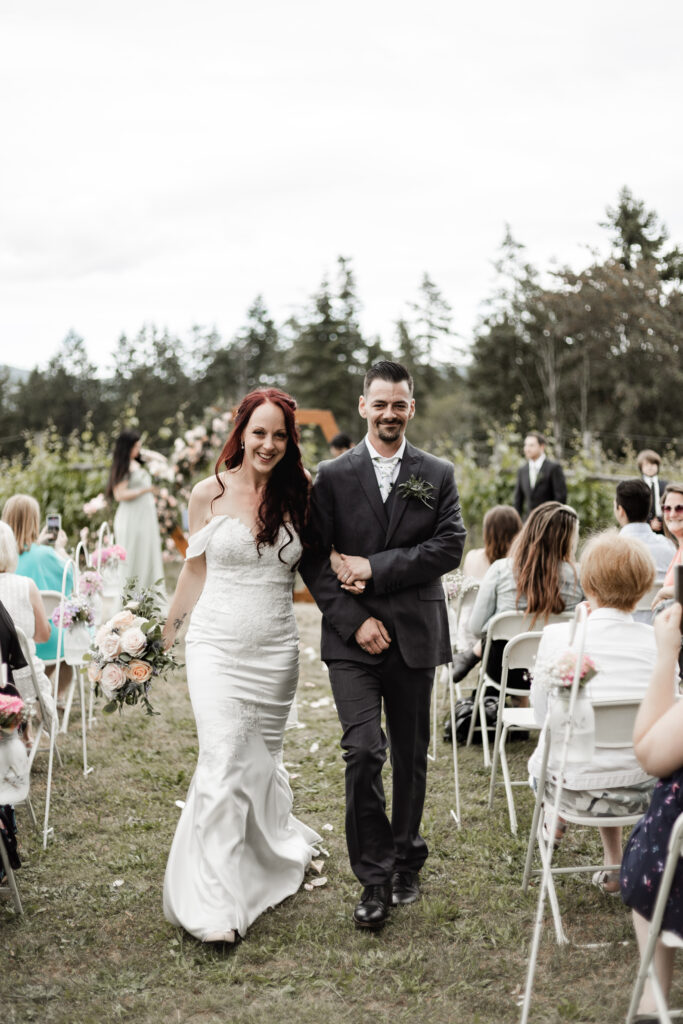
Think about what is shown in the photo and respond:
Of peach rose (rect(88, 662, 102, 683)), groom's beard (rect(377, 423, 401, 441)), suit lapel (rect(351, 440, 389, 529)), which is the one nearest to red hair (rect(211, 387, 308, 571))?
suit lapel (rect(351, 440, 389, 529))

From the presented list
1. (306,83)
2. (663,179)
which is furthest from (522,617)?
(663,179)

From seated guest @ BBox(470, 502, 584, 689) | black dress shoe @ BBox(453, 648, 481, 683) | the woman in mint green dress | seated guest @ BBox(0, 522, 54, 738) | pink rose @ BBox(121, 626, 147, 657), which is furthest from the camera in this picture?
the woman in mint green dress

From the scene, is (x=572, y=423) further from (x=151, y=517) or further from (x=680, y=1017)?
(x=680, y=1017)

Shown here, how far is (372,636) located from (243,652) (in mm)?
573

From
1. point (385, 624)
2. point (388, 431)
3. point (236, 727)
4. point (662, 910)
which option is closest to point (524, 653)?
point (385, 624)

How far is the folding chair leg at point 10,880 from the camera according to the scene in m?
3.65

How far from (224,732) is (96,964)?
970mm

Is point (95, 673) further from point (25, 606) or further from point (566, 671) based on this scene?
point (566, 671)

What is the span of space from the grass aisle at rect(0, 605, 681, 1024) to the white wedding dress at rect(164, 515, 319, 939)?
0.18m

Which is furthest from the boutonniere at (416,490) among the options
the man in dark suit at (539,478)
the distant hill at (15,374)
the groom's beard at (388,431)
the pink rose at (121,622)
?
the distant hill at (15,374)

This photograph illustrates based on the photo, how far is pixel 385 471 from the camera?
3936mm

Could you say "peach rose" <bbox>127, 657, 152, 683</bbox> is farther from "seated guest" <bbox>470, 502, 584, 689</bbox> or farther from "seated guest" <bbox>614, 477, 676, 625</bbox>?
"seated guest" <bbox>614, 477, 676, 625</bbox>

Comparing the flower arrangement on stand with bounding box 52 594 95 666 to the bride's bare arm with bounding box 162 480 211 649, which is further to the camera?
the flower arrangement on stand with bounding box 52 594 95 666

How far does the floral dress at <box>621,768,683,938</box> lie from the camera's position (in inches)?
102
